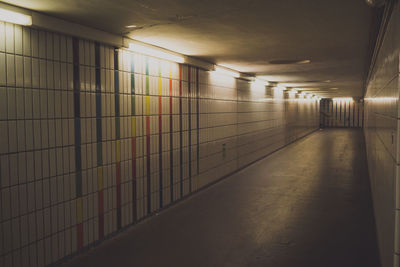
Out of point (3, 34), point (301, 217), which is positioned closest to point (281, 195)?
point (301, 217)

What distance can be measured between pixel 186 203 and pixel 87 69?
10.9ft

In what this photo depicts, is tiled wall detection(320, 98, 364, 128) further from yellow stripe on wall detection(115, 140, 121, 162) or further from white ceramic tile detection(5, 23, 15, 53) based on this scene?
white ceramic tile detection(5, 23, 15, 53)

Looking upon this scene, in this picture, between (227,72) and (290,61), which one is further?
(227,72)

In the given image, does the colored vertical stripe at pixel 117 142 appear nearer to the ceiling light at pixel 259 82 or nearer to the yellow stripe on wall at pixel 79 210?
the yellow stripe on wall at pixel 79 210

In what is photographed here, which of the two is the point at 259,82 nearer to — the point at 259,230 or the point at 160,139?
the point at 160,139

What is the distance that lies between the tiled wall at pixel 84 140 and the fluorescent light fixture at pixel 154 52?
0.18 meters

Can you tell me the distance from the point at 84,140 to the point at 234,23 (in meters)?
2.49

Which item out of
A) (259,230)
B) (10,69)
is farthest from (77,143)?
(259,230)

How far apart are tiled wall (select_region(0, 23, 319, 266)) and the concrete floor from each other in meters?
0.45

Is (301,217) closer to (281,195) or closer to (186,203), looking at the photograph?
(281,195)

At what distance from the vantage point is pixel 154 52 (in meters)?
5.40

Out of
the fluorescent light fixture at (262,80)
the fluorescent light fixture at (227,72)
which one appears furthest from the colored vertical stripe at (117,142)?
the fluorescent light fixture at (262,80)

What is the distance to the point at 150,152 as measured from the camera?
561 centimetres

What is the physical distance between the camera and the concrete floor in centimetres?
395
